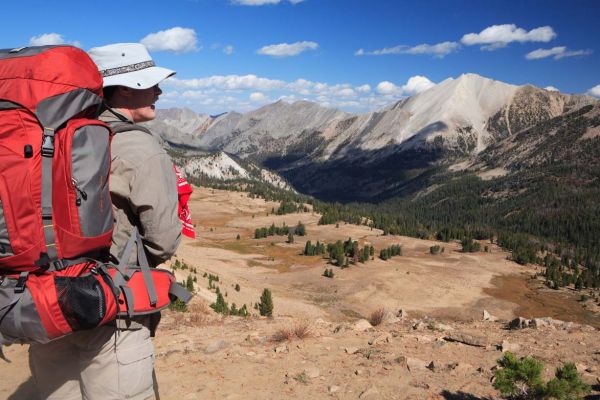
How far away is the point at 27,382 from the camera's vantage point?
32.9 ft

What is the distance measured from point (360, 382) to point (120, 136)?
7357 mm

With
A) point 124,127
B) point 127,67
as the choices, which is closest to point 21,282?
point 124,127

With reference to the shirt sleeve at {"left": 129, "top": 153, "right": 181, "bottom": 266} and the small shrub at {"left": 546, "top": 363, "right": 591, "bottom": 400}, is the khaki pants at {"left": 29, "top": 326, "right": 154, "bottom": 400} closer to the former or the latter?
the shirt sleeve at {"left": 129, "top": 153, "right": 181, "bottom": 266}

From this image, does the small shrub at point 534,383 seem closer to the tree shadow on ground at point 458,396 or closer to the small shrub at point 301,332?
the tree shadow on ground at point 458,396

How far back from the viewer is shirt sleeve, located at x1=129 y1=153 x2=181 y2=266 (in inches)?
169

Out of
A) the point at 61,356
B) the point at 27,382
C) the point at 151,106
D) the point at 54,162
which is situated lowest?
the point at 27,382

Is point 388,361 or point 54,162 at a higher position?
point 54,162

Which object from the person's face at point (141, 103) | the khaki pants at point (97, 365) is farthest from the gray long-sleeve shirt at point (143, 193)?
the khaki pants at point (97, 365)

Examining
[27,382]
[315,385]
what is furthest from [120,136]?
[27,382]

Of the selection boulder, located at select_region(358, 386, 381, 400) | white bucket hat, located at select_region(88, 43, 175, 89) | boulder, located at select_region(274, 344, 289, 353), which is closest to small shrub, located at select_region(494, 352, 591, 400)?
boulder, located at select_region(358, 386, 381, 400)

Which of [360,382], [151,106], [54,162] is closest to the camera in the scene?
[54,162]

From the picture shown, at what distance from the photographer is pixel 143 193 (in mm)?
4297

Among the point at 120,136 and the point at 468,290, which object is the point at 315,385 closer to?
the point at 120,136

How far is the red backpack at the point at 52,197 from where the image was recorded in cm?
364
